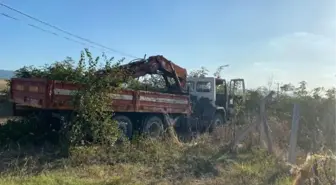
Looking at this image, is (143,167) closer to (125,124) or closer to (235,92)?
(125,124)

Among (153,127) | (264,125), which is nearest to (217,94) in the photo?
(153,127)

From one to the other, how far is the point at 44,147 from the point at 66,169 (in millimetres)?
2309

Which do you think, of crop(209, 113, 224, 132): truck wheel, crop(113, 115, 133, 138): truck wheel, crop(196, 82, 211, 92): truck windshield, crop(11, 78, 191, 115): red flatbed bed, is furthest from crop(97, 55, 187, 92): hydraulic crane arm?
crop(209, 113, 224, 132): truck wheel

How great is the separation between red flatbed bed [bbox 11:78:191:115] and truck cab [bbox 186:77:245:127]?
197 centimetres

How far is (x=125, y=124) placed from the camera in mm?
10258

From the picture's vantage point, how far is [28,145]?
9.12 meters

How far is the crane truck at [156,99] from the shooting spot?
838 cm

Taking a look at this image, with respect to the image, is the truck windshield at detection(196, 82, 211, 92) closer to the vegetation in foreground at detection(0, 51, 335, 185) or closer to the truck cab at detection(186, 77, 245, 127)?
the truck cab at detection(186, 77, 245, 127)

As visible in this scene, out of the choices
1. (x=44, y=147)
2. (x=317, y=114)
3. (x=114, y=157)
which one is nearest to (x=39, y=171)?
(x=114, y=157)

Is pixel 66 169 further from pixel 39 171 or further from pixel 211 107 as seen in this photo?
pixel 211 107

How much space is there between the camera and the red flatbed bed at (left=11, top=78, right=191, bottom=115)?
26.9 feet

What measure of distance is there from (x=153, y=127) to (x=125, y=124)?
159 cm

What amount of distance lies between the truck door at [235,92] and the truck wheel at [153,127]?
5347 mm

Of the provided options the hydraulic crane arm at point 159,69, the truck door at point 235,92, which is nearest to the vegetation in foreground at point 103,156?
the hydraulic crane arm at point 159,69
